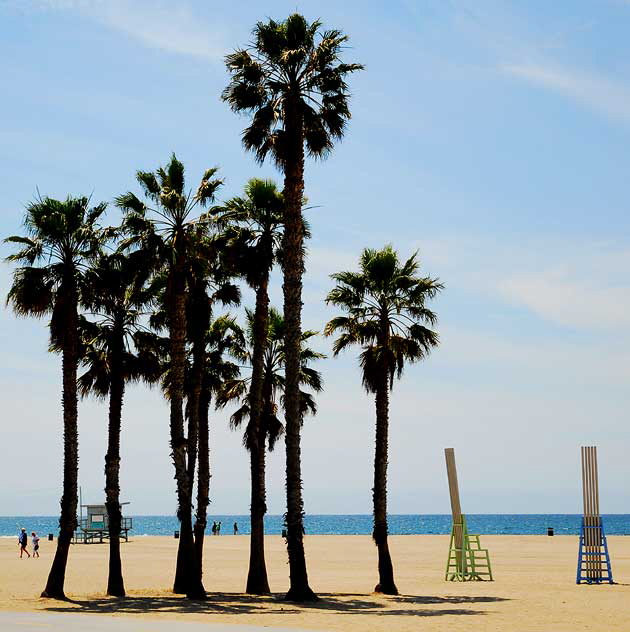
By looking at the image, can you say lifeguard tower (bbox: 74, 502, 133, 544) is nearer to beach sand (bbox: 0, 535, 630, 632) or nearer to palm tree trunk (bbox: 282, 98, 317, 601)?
beach sand (bbox: 0, 535, 630, 632)

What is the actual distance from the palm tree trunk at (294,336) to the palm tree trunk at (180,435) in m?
3.04

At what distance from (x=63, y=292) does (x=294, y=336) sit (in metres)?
7.25

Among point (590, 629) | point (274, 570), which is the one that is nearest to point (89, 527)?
point (274, 570)

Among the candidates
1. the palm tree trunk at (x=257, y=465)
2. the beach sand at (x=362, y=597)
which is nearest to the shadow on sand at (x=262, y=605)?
the beach sand at (x=362, y=597)

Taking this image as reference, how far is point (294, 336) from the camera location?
31594 millimetres

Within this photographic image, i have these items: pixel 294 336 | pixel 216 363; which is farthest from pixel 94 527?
pixel 294 336

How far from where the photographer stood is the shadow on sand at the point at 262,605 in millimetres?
26984

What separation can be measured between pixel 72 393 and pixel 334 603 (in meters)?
10.1

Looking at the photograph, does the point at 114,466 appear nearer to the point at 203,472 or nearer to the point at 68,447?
the point at 68,447

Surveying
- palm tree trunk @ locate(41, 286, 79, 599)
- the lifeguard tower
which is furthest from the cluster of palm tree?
the lifeguard tower

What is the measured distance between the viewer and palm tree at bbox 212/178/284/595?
111 feet

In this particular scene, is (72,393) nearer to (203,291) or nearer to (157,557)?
(203,291)

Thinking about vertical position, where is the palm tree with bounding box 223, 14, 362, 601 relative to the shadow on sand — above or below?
above

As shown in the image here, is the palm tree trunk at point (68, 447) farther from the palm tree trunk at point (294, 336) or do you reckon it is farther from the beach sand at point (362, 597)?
the palm tree trunk at point (294, 336)
